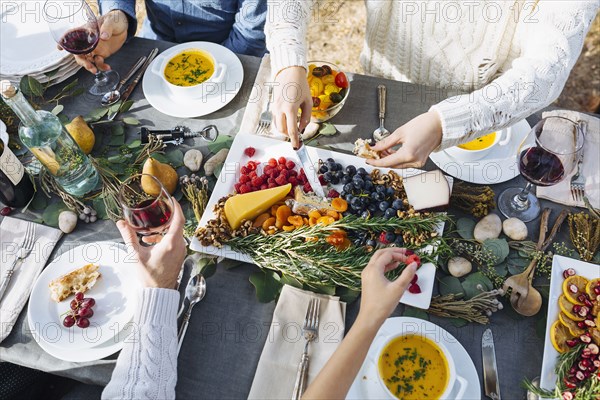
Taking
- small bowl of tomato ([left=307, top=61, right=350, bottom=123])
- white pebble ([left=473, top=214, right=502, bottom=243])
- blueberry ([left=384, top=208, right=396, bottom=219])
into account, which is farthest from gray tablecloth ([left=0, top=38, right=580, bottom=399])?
small bowl of tomato ([left=307, top=61, right=350, bottom=123])

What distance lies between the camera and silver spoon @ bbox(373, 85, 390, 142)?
1542 mm

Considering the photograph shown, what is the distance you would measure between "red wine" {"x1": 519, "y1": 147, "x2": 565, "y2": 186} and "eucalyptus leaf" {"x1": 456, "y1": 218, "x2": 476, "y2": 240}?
0.20m

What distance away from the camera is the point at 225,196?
1.38 metres

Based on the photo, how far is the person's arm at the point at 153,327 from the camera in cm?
110

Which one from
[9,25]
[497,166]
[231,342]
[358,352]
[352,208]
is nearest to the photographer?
[358,352]

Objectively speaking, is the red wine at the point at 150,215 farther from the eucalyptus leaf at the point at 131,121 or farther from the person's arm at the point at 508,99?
the person's arm at the point at 508,99

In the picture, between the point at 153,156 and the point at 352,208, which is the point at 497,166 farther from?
the point at 153,156

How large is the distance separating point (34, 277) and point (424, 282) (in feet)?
3.58

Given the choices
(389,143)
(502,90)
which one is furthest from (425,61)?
(389,143)

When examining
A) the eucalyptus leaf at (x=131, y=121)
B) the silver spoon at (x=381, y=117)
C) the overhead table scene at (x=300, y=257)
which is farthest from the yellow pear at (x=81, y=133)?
the silver spoon at (x=381, y=117)

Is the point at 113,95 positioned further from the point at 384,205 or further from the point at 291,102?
the point at 384,205

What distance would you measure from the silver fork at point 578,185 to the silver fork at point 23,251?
64.6 inches

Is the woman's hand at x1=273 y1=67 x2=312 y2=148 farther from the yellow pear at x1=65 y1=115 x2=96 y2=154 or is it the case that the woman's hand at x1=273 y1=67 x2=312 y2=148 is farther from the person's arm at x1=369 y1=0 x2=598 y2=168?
the yellow pear at x1=65 y1=115 x2=96 y2=154

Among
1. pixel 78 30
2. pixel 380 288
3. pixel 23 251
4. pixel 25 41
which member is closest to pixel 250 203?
pixel 380 288
